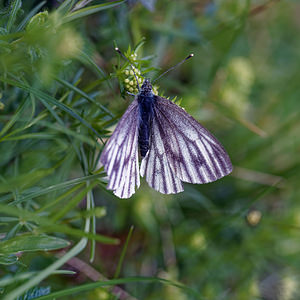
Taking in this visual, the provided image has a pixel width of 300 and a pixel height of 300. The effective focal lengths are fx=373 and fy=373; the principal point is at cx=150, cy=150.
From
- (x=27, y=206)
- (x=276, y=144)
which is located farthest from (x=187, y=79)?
(x=27, y=206)

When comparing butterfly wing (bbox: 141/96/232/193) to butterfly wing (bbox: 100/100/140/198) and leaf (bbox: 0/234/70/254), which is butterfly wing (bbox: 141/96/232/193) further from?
leaf (bbox: 0/234/70/254)

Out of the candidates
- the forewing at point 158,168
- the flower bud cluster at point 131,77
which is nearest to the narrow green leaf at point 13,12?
the flower bud cluster at point 131,77

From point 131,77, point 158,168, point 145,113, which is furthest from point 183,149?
point 131,77

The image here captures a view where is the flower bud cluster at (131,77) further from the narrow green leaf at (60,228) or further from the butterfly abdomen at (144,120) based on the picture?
the narrow green leaf at (60,228)

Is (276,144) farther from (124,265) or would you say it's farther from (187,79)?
(124,265)

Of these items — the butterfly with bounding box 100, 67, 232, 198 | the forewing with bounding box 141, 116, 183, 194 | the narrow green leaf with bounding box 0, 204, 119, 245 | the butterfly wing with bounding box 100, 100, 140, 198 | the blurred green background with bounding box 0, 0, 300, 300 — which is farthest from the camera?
the blurred green background with bounding box 0, 0, 300, 300

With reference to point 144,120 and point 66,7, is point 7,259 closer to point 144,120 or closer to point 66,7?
point 144,120

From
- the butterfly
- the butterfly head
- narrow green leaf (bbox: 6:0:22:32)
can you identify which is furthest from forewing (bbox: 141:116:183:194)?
narrow green leaf (bbox: 6:0:22:32)
